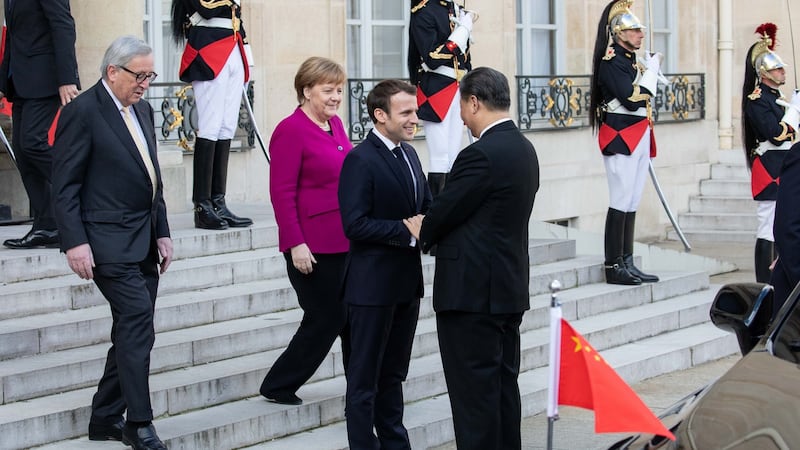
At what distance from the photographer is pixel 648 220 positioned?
1806 centimetres

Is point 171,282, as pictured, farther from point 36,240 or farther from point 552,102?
point 552,102

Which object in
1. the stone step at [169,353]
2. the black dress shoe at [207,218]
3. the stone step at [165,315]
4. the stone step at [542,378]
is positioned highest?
the black dress shoe at [207,218]

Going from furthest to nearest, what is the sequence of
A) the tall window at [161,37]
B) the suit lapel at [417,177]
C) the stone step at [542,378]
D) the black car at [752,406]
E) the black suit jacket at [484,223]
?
the tall window at [161,37]
the stone step at [542,378]
the suit lapel at [417,177]
the black suit jacket at [484,223]
the black car at [752,406]

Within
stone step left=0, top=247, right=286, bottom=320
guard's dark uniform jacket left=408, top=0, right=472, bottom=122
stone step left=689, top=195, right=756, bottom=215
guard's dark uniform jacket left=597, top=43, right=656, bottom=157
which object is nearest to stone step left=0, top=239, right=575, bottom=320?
stone step left=0, top=247, right=286, bottom=320

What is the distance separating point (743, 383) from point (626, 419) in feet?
1.18

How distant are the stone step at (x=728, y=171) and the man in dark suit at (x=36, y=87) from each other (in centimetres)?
1202

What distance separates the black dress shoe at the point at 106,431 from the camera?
21.6 ft

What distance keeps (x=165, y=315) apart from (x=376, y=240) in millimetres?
2115

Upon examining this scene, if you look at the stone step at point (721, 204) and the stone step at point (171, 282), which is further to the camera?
the stone step at point (721, 204)

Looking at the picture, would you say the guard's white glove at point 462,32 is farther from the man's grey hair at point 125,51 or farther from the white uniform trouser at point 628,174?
the man's grey hair at point 125,51

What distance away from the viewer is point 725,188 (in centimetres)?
1873

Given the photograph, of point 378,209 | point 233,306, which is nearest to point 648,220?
point 233,306

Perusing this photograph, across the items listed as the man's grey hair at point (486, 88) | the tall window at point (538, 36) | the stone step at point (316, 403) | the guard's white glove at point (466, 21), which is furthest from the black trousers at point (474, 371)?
the tall window at point (538, 36)

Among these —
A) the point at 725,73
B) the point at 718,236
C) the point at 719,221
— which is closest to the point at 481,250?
the point at 718,236
